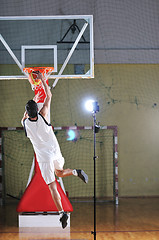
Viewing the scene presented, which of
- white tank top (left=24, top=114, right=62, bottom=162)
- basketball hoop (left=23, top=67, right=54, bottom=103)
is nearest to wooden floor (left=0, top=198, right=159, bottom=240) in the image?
white tank top (left=24, top=114, right=62, bottom=162)

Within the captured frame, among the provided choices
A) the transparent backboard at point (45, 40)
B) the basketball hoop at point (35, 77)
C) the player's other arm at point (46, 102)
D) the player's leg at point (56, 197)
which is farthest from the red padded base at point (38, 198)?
the transparent backboard at point (45, 40)

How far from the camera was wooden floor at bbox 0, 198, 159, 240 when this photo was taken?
17.6 feet

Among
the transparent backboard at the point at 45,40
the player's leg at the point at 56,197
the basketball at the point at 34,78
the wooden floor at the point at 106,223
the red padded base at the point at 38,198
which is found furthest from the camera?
the transparent backboard at the point at 45,40

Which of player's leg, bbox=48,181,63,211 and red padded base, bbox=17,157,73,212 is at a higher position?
player's leg, bbox=48,181,63,211

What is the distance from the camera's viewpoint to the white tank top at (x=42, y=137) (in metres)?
4.56

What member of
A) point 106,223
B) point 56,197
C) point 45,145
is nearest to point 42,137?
point 45,145

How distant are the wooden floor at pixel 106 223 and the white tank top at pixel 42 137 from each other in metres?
1.55

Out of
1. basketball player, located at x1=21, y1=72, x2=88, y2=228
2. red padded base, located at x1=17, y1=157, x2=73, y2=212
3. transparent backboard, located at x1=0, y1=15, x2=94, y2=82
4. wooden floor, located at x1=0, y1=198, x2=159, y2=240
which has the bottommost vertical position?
wooden floor, located at x1=0, y1=198, x2=159, y2=240

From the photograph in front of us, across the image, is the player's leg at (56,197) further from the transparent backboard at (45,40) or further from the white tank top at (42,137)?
the transparent backboard at (45,40)

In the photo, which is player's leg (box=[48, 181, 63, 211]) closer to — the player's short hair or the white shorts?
the white shorts

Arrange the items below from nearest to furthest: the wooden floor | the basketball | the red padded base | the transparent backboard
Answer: the basketball → the wooden floor → the red padded base → the transparent backboard

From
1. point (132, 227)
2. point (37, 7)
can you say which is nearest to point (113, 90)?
point (37, 7)

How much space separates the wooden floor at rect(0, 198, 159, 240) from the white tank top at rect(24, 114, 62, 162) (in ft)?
5.08

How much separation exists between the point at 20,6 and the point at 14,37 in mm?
821
